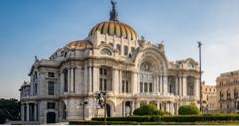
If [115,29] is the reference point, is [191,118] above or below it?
below

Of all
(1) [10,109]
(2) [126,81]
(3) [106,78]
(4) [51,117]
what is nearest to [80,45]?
(3) [106,78]

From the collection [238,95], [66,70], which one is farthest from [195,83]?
[66,70]

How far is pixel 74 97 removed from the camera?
56.3 metres

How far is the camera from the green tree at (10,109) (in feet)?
233

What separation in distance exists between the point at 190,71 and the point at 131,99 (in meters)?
13.4

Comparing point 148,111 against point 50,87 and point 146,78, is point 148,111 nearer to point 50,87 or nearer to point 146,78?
point 146,78

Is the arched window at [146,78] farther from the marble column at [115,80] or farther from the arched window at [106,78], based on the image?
the arched window at [106,78]

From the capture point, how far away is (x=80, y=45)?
60250 mm

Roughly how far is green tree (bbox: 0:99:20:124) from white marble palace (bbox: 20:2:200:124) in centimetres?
559

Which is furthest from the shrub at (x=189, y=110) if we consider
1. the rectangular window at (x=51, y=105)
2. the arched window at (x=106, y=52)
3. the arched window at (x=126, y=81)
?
the rectangular window at (x=51, y=105)

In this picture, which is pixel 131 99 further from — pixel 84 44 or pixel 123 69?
pixel 84 44

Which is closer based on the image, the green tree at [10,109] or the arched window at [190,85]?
the arched window at [190,85]

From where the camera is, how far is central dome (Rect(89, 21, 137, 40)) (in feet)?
214

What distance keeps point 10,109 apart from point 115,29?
2331 centimetres
